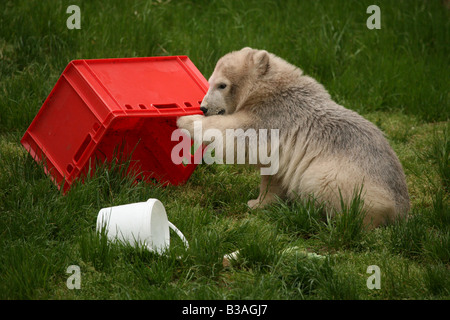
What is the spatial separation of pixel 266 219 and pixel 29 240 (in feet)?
6.15

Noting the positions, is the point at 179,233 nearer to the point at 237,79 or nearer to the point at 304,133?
the point at 304,133

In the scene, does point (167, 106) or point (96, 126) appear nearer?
point (96, 126)

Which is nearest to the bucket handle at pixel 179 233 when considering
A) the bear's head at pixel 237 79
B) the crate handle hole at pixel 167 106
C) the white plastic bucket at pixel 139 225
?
the white plastic bucket at pixel 139 225

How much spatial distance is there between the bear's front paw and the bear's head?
0.21 meters

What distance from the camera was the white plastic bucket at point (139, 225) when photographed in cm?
414

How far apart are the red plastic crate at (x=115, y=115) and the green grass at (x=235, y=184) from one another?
0.18 metres

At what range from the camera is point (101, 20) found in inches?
312

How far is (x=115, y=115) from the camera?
4652 mm

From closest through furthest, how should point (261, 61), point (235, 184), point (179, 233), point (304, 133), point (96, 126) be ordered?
point (179, 233) → point (96, 126) → point (304, 133) → point (261, 61) → point (235, 184)

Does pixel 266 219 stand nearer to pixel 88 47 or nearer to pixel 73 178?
pixel 73 178

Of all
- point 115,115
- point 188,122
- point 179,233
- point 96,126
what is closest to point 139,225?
point 179,233

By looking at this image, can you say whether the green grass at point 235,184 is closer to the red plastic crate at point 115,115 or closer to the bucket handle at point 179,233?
the bucket handle at point 179,233

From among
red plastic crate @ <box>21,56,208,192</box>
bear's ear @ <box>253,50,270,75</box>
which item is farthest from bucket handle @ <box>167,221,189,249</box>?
bear's ear @ <box>253,50,270,75</box>

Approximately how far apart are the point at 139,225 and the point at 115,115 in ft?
3.20
